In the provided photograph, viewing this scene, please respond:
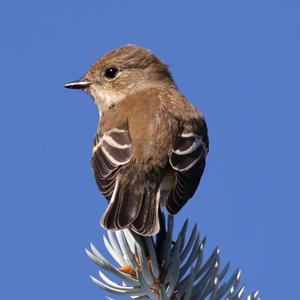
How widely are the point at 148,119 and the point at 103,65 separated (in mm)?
1287

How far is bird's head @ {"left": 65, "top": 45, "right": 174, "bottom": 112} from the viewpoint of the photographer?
574 centimetres

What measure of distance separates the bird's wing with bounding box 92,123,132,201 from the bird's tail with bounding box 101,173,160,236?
0.24ft

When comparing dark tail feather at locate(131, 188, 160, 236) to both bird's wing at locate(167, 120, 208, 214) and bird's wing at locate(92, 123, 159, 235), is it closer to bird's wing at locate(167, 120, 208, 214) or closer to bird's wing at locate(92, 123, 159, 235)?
bird's wing at locate(92, 123, 159, 235)

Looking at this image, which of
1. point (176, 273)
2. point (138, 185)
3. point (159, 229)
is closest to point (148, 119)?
point (138, 185)

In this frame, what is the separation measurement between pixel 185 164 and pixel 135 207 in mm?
513

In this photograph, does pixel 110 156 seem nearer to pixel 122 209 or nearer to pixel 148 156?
pixel 148 156

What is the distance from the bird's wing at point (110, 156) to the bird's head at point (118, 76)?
105 cm

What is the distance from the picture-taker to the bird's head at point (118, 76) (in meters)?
5.74

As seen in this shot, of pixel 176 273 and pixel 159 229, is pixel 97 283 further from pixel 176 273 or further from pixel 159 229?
pixel 159 229

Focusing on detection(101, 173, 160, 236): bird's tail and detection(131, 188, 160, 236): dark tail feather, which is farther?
detection(101, 173, 160, 236): bird's tail

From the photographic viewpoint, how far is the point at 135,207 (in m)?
4.04

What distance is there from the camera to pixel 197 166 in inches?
176

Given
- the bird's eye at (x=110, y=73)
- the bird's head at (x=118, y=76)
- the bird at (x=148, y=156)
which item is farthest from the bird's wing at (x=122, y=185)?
the bird's eye at (x=110, y=73)

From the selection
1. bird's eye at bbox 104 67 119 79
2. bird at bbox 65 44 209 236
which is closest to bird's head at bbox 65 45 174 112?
bird's eye at bbox 104 67 119 79
